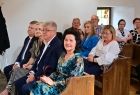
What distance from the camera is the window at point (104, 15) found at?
7.03m

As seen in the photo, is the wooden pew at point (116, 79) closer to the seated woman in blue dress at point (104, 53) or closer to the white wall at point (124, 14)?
the seated woman in blue dress at point (104, 53)

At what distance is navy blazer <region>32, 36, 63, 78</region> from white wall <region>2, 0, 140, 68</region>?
7.21ft

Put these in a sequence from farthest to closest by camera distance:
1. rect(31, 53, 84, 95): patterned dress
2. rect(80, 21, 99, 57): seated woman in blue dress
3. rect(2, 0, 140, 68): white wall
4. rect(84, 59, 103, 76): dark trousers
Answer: rect(2, 0, 140, 68): white wall
rect(80, 21, 99, 57): seated woman in blue dress
rect(84, 59, 103, 76): dark trousers
rect(31, 53, 84, 95): patterned dress

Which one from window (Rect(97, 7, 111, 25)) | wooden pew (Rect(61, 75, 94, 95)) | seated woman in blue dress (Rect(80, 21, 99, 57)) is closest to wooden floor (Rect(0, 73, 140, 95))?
seated woman in blue dress (Rect(80, 21, 99, 57))

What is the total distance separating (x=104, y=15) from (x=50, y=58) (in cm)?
391

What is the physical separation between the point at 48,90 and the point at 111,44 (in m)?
1.36

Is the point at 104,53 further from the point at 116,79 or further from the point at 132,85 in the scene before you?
the point at 132,85

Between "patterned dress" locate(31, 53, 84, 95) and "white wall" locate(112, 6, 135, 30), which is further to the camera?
"white wall" locate(112, 6, 135, 30)

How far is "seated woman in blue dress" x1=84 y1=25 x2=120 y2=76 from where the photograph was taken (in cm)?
394

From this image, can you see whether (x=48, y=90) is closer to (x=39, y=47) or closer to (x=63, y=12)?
(x=39, y=47)

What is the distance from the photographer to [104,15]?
23.2 ft

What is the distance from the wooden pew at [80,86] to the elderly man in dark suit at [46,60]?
1.95 ft

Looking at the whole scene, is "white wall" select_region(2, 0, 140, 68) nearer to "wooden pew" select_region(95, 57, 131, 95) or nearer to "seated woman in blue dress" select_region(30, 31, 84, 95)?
"wooden pew" select_region(95, 57, 131, 95)

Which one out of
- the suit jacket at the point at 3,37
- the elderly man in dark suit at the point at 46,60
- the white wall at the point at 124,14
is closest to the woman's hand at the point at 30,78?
the elderly man in dark suit at the point at 46,60
